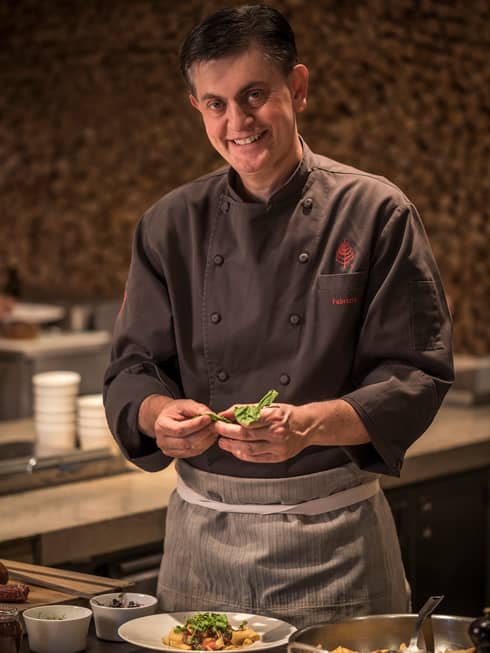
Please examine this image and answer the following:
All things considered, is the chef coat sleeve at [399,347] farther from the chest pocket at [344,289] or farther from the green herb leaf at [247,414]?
the green herb leaf at [247,414]

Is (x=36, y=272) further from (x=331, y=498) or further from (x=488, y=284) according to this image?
(x=331, y=498)

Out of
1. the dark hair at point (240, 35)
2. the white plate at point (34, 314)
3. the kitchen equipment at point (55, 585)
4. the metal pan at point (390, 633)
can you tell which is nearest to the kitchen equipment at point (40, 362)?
the white plate at point (34, 314)

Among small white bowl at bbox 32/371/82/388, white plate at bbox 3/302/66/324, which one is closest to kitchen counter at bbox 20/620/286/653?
small white bowl at bbox 32/371/82/388

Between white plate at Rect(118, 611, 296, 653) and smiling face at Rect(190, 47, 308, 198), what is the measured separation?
2.62 ft

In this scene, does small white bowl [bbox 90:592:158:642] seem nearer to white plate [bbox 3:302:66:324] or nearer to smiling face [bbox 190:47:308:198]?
smiling face [bbox 190:47:308:198]

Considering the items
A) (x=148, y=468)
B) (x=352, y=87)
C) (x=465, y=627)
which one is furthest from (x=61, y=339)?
(x=465, y=627)

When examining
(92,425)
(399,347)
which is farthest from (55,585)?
(92,425)

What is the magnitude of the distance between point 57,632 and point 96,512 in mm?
1139

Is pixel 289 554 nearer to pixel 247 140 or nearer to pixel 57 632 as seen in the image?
pixel 57 632

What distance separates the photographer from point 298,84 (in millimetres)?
2145

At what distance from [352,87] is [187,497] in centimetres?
399

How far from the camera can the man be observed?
206 cm

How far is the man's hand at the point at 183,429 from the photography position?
196cm

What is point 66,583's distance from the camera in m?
2.16
